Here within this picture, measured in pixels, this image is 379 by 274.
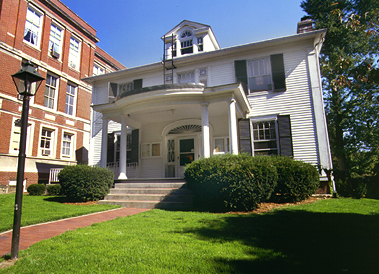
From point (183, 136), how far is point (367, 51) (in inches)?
622

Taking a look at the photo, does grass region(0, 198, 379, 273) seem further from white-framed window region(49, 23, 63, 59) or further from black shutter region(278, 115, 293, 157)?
white-framed window region(49, 23, 63, 59)

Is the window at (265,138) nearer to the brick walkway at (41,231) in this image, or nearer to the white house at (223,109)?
the white house at (223,109)

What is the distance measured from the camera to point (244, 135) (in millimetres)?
11570

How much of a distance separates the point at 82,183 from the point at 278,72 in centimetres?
987

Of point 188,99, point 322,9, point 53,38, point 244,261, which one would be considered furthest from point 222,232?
point 322,9

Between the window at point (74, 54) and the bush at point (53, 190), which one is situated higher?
the window at point (74, 54)

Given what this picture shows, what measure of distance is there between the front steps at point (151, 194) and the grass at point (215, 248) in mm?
2627

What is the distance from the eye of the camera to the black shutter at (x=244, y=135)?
37.5 ft

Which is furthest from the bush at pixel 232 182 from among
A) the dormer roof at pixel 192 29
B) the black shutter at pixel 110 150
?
the dormer roof at pixel 192 29

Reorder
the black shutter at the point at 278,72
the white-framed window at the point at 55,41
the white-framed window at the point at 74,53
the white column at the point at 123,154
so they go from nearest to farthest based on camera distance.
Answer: the white column at the point at 123,154, the black shutter at the point at 278,72, the white-framed window at the point at 55,41, the white-framed window at the point at 74,53

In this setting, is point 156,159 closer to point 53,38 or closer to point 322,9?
point 53,38

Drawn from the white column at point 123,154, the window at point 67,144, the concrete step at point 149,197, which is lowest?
the concrete step at point 149,197

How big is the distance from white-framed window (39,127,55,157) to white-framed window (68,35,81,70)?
572 centimetres

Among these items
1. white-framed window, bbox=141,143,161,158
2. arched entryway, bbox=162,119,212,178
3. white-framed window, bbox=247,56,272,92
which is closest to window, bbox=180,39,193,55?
white-framed window, bbox=247,56,272,92
